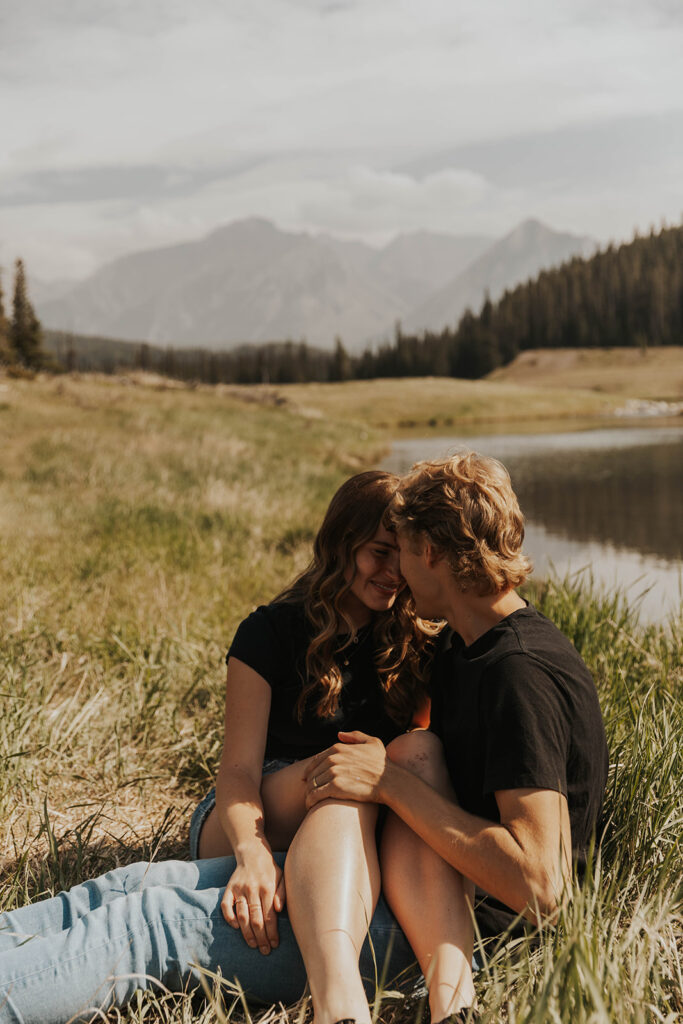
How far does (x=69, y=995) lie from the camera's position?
7.13ft

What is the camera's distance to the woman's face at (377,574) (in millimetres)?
2793

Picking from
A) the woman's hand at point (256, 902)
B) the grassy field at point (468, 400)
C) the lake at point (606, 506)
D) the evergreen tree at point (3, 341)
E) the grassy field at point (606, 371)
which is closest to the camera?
the woman's hand at point (256, 902)

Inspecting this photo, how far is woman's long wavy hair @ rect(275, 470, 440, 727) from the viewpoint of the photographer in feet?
9.12

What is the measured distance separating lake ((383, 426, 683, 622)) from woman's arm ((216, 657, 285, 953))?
998 millimetres

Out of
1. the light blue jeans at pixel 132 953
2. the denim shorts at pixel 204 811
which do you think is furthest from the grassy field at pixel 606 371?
the light blue jeans at pixel 132 953

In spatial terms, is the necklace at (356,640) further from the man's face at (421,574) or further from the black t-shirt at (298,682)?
the man's face at (421,574)

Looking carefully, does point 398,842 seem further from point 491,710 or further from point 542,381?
point 542,381

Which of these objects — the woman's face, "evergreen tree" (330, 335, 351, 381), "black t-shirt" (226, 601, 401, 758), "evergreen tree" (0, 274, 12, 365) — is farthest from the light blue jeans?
"evergreen tree" (330, 335, 351, 381)

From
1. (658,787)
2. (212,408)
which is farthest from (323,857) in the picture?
(212,408)

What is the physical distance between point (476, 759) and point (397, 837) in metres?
0.32

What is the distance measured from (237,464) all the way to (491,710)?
1258 centimetres

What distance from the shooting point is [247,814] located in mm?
2557

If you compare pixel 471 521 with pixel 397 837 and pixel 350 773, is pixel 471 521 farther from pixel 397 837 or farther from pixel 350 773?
pixel 397 837

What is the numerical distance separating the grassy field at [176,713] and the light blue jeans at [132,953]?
3.7 inches
